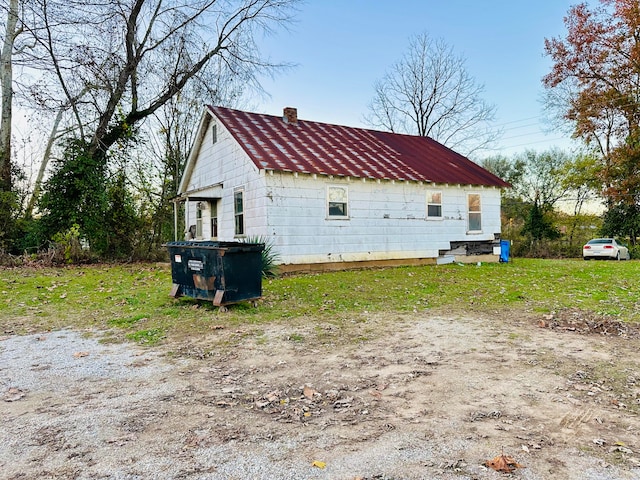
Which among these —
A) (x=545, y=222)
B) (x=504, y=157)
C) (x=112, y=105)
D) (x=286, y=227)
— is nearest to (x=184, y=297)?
(x=286, y=227)

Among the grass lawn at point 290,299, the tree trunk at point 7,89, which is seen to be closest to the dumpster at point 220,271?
the grass lawn at point 290,299

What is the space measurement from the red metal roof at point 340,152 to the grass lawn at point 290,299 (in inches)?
149

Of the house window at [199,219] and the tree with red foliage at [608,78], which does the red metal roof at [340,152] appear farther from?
the tree with red foliage at [608,78]

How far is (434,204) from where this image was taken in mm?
16094

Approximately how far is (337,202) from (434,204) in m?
4.40

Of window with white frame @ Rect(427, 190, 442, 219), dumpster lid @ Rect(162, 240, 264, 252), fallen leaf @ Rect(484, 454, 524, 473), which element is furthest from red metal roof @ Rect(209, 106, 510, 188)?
fallen leaf @ Rect(484, 454, 524, 473)

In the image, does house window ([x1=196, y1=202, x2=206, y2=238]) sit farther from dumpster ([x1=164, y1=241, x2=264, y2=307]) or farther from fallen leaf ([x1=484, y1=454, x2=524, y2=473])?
fallen leaf ([x1=484, y1=454, x2=524, y2=473])

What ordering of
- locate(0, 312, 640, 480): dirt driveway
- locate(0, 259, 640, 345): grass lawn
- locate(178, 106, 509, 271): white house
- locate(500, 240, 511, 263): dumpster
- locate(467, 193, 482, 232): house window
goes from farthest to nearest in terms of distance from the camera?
locate(500, 240, 511, 263): dumpster → locate(467, 193, 482, 232): house window → locate(178, 106, 509, 271): white house → locate(0, 259, 640, 345): grass lawn → locate(0, 312, 640, 480): dirt driveway

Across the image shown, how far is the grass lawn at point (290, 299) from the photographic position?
660 centimetres

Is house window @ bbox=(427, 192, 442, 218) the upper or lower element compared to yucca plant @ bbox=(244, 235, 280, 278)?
upper

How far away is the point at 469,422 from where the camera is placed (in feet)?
9.90

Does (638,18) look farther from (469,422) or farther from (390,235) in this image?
(469,422)

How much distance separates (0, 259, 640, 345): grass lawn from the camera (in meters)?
6.60

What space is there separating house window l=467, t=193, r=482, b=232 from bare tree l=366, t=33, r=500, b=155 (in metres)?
14.5
